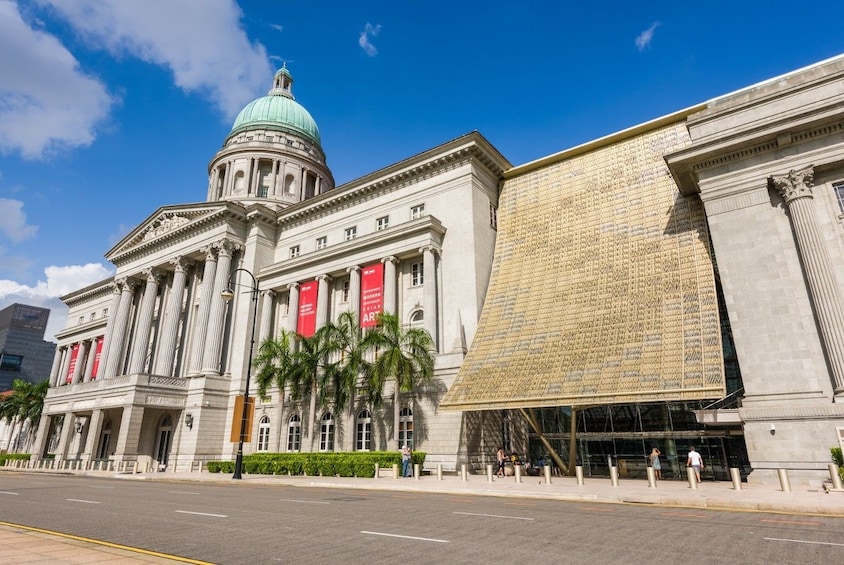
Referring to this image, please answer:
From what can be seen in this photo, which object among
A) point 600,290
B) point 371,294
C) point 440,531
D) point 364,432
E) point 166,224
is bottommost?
point 440,531

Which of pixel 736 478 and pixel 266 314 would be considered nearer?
pixel 736 478

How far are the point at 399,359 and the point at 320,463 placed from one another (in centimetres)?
796

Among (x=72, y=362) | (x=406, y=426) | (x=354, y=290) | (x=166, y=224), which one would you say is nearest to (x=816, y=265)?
(x=406, y=426)

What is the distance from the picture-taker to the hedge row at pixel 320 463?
28.3 metres

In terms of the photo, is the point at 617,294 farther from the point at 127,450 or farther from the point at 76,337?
the point at 76,337

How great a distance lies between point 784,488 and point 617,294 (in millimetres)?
12261

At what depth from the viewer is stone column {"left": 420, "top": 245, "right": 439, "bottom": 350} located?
111 ft

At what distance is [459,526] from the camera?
1064 cm

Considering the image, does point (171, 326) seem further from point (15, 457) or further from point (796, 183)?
point (796, 183)

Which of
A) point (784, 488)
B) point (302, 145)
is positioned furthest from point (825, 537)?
point (302, 145)

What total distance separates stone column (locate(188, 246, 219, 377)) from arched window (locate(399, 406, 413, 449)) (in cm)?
1874

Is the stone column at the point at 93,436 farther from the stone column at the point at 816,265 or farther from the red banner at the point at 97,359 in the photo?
the stone column at the point at 816,265

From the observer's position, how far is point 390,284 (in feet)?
120

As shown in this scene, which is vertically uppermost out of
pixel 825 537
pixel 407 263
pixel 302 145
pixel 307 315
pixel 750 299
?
pixel 302 145
